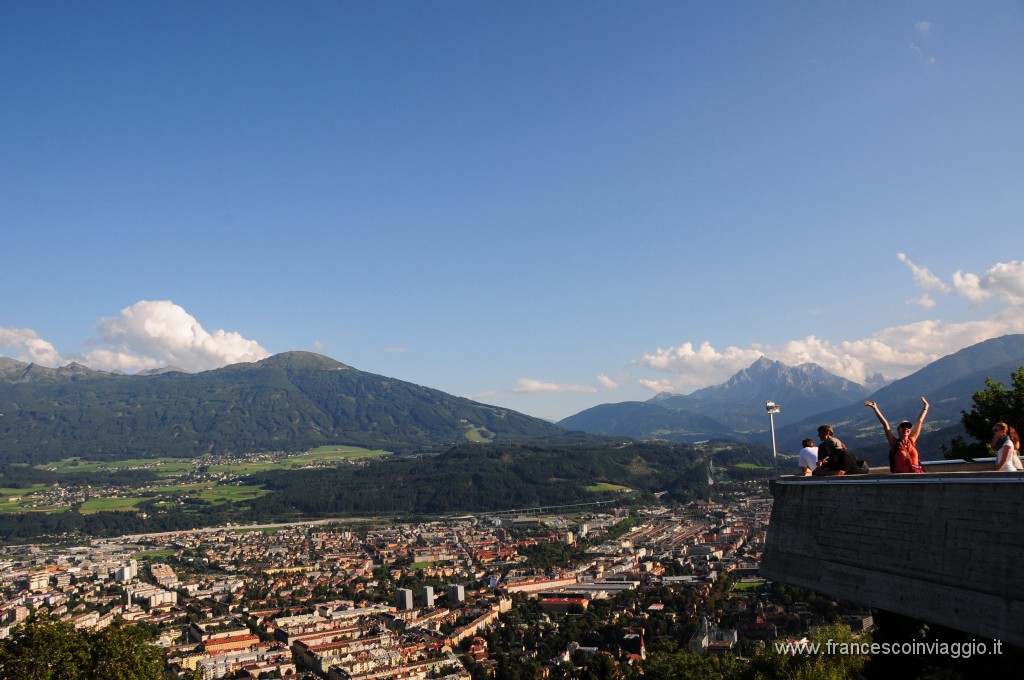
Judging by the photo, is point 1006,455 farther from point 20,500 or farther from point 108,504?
point 20,500

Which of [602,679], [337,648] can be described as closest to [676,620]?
[337,648]

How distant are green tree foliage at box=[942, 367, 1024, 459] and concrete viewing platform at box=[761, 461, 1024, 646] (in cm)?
1124

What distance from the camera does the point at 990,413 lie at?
766 inches

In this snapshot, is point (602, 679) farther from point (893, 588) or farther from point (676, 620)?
point (676, 620)

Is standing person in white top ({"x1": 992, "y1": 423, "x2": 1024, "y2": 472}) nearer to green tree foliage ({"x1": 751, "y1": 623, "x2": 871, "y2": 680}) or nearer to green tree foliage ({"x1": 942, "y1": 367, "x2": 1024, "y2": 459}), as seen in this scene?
green tree foliage ({"x1": 751, "y1": 623, "x2": 871, "y2": 680})

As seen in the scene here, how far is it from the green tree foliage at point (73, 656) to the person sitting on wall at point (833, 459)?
47.3 feet

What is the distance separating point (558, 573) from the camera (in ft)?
210

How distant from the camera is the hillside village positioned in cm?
3828

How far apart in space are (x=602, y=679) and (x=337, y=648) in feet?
83.2

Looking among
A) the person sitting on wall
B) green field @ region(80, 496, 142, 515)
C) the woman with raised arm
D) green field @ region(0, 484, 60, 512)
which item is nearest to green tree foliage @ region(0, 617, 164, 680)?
the person sitting on wall

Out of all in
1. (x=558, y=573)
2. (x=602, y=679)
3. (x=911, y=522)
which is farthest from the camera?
(x=558, y=573)

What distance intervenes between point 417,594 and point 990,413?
1834 inches

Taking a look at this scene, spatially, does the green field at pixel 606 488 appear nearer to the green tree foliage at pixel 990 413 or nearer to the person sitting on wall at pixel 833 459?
the green tree foliage at pixel 990 413

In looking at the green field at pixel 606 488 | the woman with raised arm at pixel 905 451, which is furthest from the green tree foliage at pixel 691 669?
the green field at pixel 606 488
